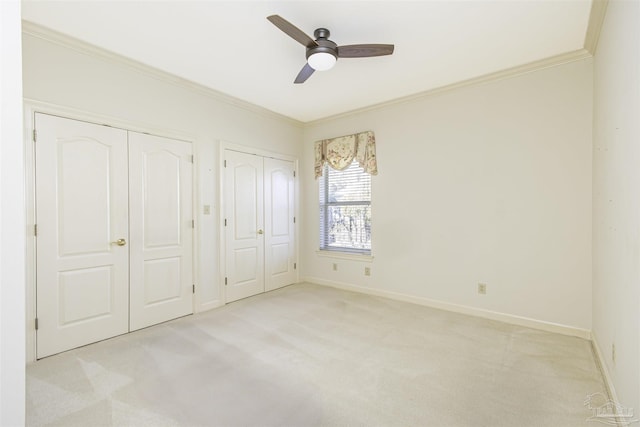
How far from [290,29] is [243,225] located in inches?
106

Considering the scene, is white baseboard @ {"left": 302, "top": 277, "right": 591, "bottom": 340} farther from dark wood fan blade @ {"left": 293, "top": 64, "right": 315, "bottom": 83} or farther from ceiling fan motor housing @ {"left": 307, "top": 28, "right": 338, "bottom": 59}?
ceiling fan motor housing @ {"left": 307, "top": 28, "right": 338, "bottom": 59}

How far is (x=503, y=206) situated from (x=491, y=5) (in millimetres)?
1963

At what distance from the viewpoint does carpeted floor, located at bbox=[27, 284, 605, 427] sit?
1.81m

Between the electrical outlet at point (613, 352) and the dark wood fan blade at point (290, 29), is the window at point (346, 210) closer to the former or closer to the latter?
the dark wood fan blade at point (290, 29)

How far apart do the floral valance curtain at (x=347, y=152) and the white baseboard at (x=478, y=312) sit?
1727 mm

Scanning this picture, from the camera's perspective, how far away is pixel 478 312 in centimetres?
342

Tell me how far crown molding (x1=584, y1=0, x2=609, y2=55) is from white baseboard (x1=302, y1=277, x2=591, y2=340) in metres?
2.61

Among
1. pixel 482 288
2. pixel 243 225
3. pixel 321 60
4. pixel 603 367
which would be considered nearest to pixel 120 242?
pixel 243 225

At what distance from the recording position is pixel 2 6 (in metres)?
0.56

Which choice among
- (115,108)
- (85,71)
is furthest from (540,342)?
(85,71)

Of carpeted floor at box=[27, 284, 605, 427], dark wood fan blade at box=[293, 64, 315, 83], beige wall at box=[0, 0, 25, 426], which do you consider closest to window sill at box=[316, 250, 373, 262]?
carpeted floor at box=[27, 284, 605, 427]

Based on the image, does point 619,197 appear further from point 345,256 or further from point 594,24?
point 345,256

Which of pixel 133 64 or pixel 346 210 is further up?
pixel 133 64

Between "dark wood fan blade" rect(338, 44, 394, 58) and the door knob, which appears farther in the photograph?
the door knob
